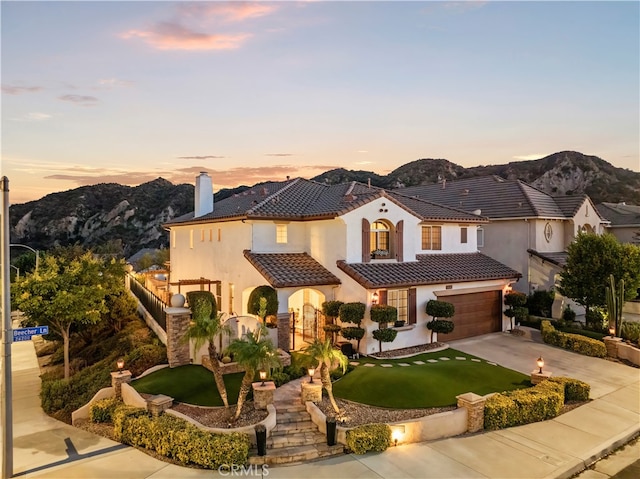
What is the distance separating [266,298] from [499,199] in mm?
22184

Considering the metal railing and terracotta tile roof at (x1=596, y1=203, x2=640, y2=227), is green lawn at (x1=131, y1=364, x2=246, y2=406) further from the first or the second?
terracotta tile roof at (x1=596, y1=203, x2=640, y2=227)

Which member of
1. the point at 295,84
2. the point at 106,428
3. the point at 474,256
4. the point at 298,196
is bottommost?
the point at 106,428

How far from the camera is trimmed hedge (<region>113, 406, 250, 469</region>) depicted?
409 inches

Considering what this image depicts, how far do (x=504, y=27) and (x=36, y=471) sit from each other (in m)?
24.1

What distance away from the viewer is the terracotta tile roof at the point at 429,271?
19325mm

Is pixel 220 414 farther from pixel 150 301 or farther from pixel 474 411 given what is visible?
pixel 150 301

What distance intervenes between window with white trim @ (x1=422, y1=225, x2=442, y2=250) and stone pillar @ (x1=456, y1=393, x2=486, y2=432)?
1285 cm

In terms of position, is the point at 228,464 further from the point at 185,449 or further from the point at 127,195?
the point at 127,195

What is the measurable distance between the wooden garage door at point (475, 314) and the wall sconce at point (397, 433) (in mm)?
10882

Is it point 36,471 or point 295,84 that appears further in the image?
point 295,84

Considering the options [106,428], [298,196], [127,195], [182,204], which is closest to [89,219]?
[127,195]

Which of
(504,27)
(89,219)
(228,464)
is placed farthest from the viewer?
(89,219)

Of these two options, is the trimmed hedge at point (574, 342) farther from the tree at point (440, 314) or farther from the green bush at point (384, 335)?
the green bush at point (384, 335)

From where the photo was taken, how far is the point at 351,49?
66.3 feet
